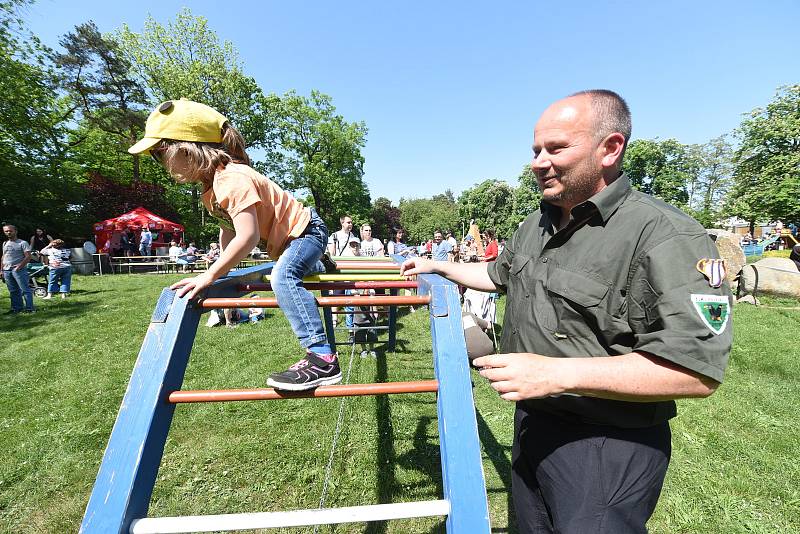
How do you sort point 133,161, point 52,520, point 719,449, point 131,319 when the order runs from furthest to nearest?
point 133,161, point 131,319, point 719,449, point 52,520

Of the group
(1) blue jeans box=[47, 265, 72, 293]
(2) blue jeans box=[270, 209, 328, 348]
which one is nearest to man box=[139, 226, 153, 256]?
(1) blue jeans box=[47, 265, 72, 293]

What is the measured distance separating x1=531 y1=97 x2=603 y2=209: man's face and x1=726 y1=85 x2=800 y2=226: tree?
84.8ft

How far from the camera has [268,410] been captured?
4273mm

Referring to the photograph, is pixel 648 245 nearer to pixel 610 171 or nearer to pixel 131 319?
pixel 610 171

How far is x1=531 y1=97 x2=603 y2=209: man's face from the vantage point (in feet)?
4.19

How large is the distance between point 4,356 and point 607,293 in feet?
27.3

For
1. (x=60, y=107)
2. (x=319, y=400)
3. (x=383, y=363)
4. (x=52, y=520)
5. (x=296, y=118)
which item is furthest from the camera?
(x=296, y=118)

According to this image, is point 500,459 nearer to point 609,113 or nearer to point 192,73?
point 609,113

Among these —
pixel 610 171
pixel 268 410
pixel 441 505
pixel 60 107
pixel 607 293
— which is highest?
pixel 60 107

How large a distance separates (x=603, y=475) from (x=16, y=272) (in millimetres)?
11881

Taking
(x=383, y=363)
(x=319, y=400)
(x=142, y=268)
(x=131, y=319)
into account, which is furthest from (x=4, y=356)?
(x=142, y=268)

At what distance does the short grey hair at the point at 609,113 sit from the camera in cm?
127

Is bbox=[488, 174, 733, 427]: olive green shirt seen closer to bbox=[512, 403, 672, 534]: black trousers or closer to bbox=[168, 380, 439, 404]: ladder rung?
bbox=[512, 403, 672, 534]: black trousers

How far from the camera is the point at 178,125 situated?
1866 mm
